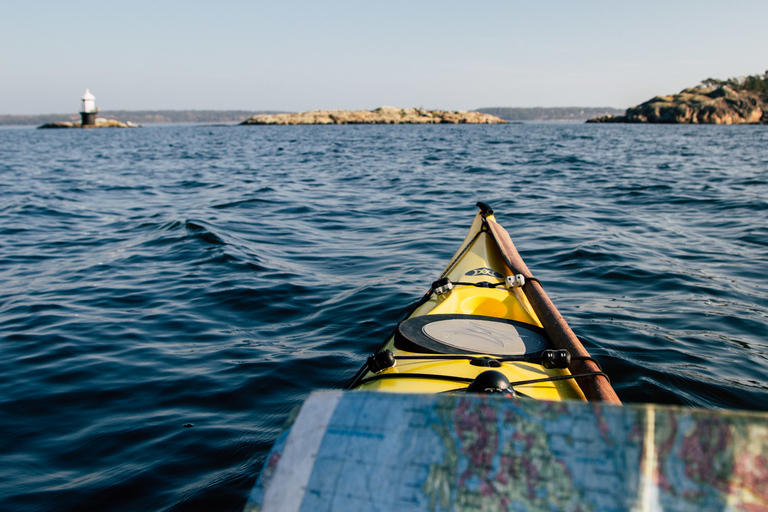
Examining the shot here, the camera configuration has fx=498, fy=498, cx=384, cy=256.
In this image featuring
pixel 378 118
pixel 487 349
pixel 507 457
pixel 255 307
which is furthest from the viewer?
pixel 378 118

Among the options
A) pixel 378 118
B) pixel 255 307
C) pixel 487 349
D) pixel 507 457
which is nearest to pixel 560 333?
pixel 487 349

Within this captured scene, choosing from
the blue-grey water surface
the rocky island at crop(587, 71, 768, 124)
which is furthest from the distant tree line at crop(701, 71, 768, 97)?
the blue-grey water surface

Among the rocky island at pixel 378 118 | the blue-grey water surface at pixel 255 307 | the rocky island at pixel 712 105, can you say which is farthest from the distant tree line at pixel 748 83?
the blue-grey water surface at pixel 255 307

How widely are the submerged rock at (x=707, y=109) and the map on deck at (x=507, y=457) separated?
305 feet

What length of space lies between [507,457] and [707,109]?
9459cm

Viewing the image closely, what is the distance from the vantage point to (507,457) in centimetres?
106

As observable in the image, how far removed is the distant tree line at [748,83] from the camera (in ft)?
281

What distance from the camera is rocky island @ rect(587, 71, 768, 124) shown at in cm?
7700

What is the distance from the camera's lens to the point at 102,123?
290 feet

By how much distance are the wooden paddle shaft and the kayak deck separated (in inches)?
2.1

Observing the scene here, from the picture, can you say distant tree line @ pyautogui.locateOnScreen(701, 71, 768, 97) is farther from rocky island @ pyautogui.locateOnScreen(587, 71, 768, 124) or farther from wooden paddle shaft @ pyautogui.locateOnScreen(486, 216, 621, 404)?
wooden paddle shaft @ pyautogui.locateOnScreen(486, 216, 621, 404)

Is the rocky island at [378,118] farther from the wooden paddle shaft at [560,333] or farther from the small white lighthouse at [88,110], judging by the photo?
the wooden paddle shaft at [560,333]

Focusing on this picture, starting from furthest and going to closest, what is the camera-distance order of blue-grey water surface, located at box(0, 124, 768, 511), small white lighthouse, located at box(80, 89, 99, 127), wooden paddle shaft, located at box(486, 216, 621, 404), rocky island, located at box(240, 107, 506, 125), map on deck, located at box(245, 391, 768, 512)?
rocky island, located at box(240, 107, 506, 125), small white lighthouse, located at box(80, 89, 99, 127), blue-grey water surface, located at box(0, 124, 768, 511), wooden paddle shaft, located at box(486, 216, 621, 404), map on deck, located at box(245, 391, 768, 512)

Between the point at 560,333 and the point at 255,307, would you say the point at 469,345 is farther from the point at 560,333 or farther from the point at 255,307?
the point at 255,307
